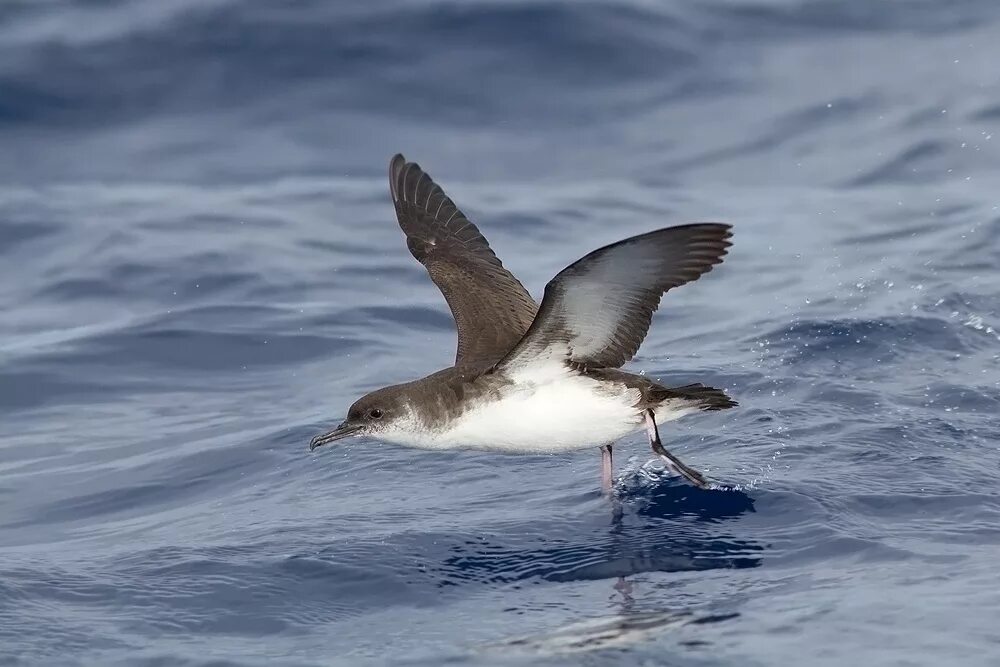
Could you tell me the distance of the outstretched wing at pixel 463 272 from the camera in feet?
24.9

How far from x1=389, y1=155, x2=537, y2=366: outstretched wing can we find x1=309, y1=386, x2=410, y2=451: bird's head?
19.3 inches

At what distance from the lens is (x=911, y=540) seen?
6.53 m

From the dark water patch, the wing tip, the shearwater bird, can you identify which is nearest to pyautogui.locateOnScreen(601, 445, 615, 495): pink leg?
the shearwater bird

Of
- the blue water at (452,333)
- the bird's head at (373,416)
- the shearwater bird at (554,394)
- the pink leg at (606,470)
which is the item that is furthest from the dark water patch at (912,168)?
the bird's head at (373,416)

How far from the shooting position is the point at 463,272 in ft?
26.8

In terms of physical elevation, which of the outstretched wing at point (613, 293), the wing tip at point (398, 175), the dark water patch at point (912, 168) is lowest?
the outstretched wing at point (613, 293)

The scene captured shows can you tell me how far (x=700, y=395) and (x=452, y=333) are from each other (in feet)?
14.8

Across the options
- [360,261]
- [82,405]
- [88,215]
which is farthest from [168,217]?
[82,405]

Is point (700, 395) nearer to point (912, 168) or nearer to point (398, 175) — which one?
point (398, 175)

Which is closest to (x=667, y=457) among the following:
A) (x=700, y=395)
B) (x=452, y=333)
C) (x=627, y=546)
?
(x=700, y=395)

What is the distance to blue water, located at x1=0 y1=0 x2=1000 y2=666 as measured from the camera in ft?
20.5

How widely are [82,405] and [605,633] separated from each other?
553 centimetres

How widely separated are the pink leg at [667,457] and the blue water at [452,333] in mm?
142

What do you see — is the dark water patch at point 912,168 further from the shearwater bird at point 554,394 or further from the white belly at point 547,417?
the white belly at point 547,417
